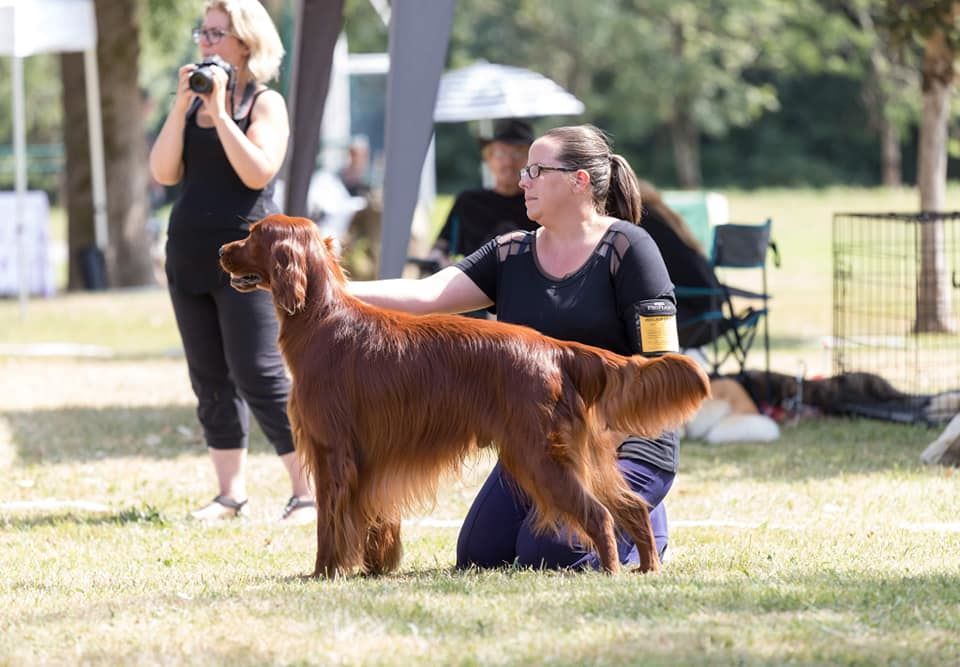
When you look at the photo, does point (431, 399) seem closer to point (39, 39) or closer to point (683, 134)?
point (39, 39)

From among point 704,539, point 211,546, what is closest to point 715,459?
point 704,539


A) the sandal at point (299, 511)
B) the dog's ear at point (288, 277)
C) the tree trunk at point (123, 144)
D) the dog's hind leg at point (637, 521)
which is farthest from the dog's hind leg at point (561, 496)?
the tree trunk at point (123, 144)

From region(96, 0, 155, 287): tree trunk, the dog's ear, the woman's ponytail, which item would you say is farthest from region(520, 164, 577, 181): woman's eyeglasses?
region(96, 0, 155, 287): tree trunk

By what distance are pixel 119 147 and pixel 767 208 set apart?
17035 mm

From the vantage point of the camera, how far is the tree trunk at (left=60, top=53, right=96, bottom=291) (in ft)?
57.9

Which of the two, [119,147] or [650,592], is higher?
[119,147]

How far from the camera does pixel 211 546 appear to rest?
5406 millimetres

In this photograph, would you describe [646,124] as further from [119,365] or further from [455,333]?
[455,333]

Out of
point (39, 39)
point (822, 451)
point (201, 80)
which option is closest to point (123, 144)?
point (39, 39)

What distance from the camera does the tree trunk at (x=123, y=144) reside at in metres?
17.3

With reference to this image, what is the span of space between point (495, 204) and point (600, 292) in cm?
373

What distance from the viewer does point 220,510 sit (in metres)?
6.07

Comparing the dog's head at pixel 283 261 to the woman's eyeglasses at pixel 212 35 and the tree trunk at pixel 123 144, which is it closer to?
the woman's eyeglasses at pixel 212 35

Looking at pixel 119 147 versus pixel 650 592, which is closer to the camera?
pixel 650 592
